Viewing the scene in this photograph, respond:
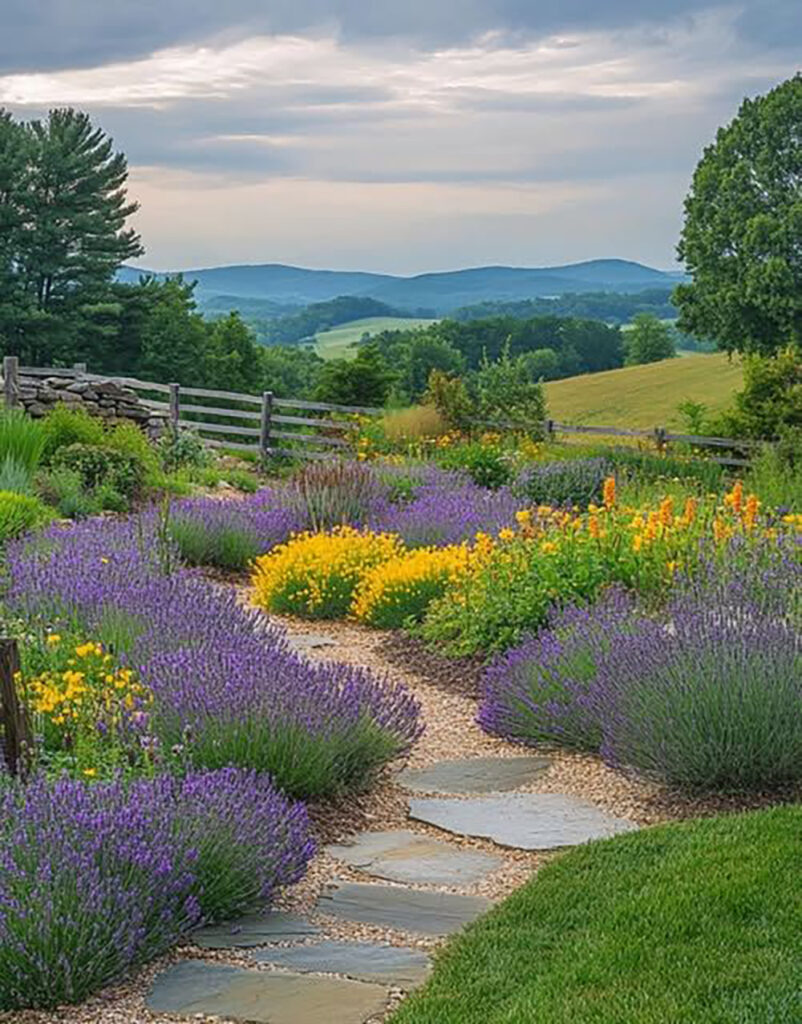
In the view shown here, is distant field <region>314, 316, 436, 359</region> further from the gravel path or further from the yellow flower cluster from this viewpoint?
the yellow flower cluster

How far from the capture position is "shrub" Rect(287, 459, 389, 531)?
1135cm

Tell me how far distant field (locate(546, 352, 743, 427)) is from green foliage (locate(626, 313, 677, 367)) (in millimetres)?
9218

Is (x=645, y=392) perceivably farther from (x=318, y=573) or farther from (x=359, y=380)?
(x=318, y=573)

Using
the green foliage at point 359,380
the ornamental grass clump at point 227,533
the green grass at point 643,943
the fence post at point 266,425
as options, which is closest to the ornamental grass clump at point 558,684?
the green grass at point 643,943

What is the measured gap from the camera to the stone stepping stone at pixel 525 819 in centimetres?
478

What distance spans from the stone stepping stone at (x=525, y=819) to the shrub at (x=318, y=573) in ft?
13.1

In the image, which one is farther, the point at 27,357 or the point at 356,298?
the point at 356,298

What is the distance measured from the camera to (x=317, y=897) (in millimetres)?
4082

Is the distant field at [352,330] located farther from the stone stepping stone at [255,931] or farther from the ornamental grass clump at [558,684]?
the stone stepping stone at [255,931]

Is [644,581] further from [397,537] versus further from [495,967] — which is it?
[495,967]

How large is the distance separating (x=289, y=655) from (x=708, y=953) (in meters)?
2.94

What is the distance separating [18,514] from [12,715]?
642cm

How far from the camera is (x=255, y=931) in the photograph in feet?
12.3

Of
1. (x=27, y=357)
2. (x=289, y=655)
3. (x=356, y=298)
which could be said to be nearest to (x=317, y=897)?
(x=289, y=655)
